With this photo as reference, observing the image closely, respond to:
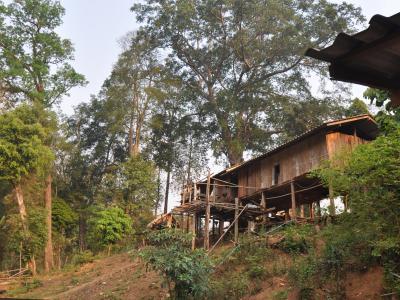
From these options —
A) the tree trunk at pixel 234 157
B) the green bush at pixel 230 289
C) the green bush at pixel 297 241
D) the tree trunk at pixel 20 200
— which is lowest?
the green bush at pixel 230 289

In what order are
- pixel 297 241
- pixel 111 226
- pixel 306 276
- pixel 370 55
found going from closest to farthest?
pixel 370 55 < pixel 306 276 < pixel 297 241 < pixel 111 226

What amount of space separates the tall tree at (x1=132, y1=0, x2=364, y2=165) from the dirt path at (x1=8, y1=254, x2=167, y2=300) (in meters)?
13.6

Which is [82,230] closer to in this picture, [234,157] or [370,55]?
[234,157]

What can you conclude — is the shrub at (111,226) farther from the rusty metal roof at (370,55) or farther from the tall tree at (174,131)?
the rusty metal roof at (370,55)

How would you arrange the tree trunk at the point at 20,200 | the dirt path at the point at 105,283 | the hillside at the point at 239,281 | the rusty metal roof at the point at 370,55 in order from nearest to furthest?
the rusty metal roof at the point at 370,55
the hillside at the point at 239,281
the dirt path at the point at 105,283
the tree trunk at the point at 20,200

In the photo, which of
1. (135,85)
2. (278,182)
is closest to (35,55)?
(135,85)

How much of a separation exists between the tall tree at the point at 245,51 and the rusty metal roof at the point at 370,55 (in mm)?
28826

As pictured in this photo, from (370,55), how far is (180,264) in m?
9.66

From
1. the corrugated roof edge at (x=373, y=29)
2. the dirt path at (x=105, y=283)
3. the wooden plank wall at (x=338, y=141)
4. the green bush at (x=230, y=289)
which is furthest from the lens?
the wooden plank wall at (x=338, y=141)

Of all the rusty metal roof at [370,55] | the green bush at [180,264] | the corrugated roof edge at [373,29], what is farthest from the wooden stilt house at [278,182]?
the corrugated roof edge at [373,29]

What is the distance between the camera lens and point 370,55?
3740 millimetres

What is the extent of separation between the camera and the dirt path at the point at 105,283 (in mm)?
16609

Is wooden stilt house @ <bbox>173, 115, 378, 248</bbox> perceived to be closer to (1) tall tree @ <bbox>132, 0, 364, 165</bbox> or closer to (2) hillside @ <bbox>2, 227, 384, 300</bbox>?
(2) hillside @ <bbox>2, 227, 384, 300</bbox>

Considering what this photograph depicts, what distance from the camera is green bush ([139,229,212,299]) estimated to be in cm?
1242
